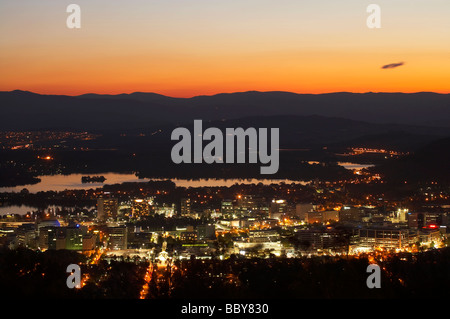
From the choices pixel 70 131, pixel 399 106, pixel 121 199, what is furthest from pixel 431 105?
pixel 121 199

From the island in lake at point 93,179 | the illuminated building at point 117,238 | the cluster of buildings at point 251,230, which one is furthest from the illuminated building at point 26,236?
the island in lake at point 93,179

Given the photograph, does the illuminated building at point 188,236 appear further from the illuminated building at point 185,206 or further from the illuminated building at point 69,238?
the illuminated building at point 185,206

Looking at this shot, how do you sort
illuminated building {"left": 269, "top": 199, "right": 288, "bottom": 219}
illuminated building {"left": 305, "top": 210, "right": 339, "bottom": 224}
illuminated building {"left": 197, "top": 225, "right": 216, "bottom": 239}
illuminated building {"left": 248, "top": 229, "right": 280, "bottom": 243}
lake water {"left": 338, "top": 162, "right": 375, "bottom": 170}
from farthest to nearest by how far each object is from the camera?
1. lake water {"left": 338, "top": 162, "right": 375, "bottom": 170}
2. illuminated building {"left": 269, "top": 199, "right": 288, "bottom": 219}
3. illuminated building {"left": 305, "top": 210, "right": 339, "bottom": 224}
4. illuminated building {"left": 197, "top": 225, "right": 216, "bottom": 239}
5. illuminated building {"left": 248, "top": 229, "right": 280, "bottom": 243}

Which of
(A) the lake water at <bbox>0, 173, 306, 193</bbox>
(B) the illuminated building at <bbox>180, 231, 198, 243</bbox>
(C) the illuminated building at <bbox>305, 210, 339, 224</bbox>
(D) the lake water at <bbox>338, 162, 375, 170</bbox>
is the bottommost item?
(B) the illuminated building at <bbox>180, 231, 198, 243</bbox>

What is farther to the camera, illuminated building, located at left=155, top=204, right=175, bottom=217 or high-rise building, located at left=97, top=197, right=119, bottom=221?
illuminated building, located at left=155, top=204, right=175, bottom=217

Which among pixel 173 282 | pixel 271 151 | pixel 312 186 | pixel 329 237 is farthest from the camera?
pixel 271 151

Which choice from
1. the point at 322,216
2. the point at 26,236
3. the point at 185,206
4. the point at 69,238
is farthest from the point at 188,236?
the point at 185,206

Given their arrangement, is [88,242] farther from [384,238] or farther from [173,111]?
[173,111]

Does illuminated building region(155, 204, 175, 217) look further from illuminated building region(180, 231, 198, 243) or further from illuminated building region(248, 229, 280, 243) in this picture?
illuminated building region(248, 229, 280, 243)

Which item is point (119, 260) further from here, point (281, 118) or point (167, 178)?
point (281, 118)

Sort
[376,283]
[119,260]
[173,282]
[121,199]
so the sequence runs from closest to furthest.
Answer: [376,283] → [173,282] → [119,260] → [121,199]

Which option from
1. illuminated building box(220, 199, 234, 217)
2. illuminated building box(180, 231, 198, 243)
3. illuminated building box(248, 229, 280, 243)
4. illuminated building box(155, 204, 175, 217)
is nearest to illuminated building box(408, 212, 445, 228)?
illuminated building box(248, 229, 280, 243)
